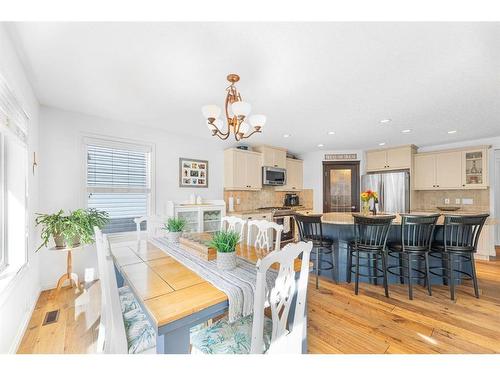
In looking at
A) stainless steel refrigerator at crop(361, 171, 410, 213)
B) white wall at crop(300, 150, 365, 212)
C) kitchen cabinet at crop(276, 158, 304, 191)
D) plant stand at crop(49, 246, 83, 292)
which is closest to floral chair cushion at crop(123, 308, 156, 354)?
plant stand at crop(49, 246, 83, 292)

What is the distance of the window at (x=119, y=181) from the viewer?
10.2 feet

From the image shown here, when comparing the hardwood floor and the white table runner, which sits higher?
the white table runner

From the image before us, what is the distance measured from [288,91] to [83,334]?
293 centimetres

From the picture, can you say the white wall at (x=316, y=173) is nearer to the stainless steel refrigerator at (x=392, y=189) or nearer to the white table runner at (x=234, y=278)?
the stainless steel refrigerator at (x=392, y=189)

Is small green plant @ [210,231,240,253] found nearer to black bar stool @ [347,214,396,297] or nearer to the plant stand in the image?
black bar stool @ [347,214,396,297]

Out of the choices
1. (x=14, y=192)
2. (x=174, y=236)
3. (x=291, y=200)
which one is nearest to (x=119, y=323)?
(x=174, y=236)

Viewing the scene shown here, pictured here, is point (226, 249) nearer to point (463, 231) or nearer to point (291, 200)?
point (463, 231)

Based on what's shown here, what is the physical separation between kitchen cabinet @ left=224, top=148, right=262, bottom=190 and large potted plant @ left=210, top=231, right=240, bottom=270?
2.97 metres

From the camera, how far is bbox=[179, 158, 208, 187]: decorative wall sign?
3947 millimetres

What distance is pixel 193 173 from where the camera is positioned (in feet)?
13.4

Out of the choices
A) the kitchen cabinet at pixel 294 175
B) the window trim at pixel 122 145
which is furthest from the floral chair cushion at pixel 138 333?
the kitchen cabinet at pixel 294 175

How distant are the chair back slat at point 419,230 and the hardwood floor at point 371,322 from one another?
57cm

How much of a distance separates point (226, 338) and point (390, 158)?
5.21 m
